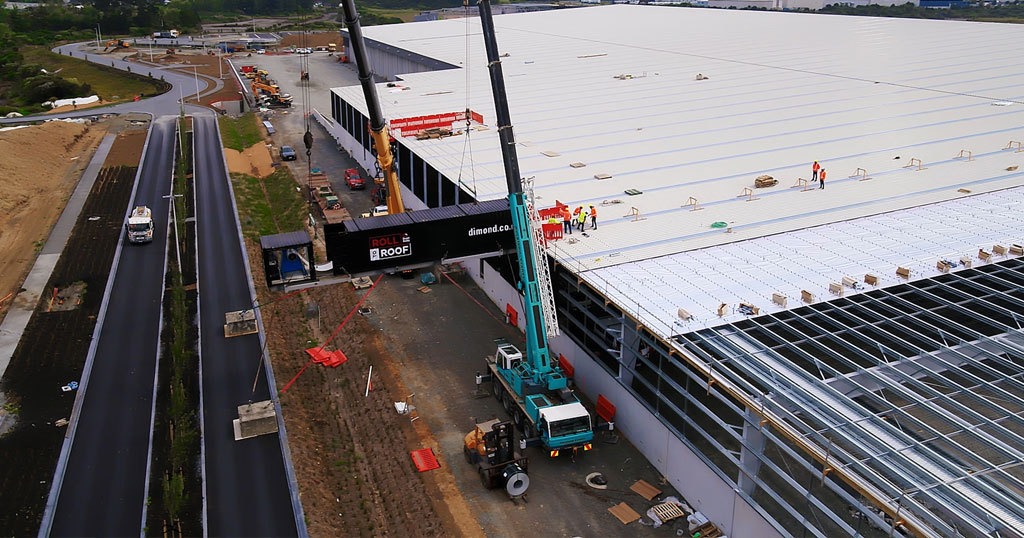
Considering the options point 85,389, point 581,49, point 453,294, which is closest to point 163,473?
point 85,389

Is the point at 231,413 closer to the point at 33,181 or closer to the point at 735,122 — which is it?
the point at 735,122

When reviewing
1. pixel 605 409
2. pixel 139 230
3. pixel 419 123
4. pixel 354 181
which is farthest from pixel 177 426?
pixel 354 181

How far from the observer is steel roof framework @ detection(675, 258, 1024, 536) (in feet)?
68.9

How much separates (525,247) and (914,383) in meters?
15.2

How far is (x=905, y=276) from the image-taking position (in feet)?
107

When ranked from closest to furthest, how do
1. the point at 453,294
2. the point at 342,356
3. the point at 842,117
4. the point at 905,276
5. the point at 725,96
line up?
the point at 905,276 → the point at 342,356 → the point at 453,294 → the point at 842,117 → the point at 725,96

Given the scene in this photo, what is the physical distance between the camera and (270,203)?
6731cm

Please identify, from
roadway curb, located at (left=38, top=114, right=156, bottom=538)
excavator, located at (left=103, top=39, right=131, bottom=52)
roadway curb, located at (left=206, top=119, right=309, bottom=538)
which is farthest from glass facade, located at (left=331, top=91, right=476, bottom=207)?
excavator, located at (left=103, top=39, right=131, bottom=52)

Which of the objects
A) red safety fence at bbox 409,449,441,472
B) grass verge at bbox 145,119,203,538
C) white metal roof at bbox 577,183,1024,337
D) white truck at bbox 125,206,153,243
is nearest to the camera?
grass verge at bbox 145,119,203,538

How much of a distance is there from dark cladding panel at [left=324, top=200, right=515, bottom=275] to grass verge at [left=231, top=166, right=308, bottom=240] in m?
26.2

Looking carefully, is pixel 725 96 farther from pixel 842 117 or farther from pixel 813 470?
pixel 813 470

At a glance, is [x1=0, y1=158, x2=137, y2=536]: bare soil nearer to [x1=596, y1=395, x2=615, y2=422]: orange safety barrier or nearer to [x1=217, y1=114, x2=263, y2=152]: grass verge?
[x1=596, y1=395, x2=615, y2=422]: orange safety barrier

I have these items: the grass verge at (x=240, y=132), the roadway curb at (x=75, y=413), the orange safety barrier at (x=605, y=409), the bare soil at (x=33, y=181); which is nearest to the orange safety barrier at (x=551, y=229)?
the orange safety barrier at (x=605, y=409)

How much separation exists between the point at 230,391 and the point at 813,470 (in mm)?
26015
